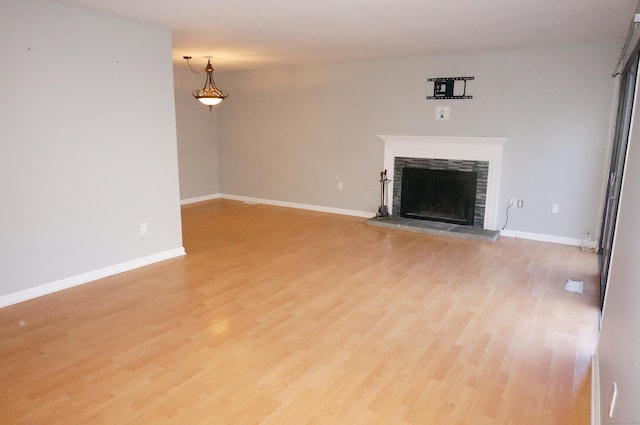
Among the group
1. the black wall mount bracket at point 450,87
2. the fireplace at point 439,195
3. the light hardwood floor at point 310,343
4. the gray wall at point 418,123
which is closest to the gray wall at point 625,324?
the light hardwood floor at point 310,343

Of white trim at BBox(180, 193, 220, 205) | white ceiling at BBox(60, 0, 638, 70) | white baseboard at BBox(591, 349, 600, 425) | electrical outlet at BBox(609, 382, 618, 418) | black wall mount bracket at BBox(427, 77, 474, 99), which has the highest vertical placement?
white ceiling at BBox(60, 0, 638, 70)

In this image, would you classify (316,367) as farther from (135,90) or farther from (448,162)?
(448,162)

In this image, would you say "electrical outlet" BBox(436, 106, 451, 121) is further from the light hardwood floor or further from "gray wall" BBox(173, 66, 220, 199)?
"gray wall" BBox(173, 66, 220, 199)

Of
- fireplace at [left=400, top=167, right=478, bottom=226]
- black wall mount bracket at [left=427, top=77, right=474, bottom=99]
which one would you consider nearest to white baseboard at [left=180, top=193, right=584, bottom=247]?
fireplace at [left=400, top=167, right=478, bottom=226]

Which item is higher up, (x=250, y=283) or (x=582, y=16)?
(x=582, y=16)

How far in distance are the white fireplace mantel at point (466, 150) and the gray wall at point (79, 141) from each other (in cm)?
323

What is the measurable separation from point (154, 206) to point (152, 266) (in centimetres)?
61

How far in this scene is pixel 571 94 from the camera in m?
5.04

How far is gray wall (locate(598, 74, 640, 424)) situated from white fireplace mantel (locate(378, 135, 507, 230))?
10.6ft

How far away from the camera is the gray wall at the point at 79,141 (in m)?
3.33

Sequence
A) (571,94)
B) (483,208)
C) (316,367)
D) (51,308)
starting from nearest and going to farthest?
(316,367) < (51,308) < (571,94) < (483,208)

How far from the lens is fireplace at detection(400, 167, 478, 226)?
233 inches

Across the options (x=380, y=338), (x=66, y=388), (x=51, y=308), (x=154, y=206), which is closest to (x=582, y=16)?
(x=380, y=338)

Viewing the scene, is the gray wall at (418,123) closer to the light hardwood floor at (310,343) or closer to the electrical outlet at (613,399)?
the light hardwood floor at (310,343)
